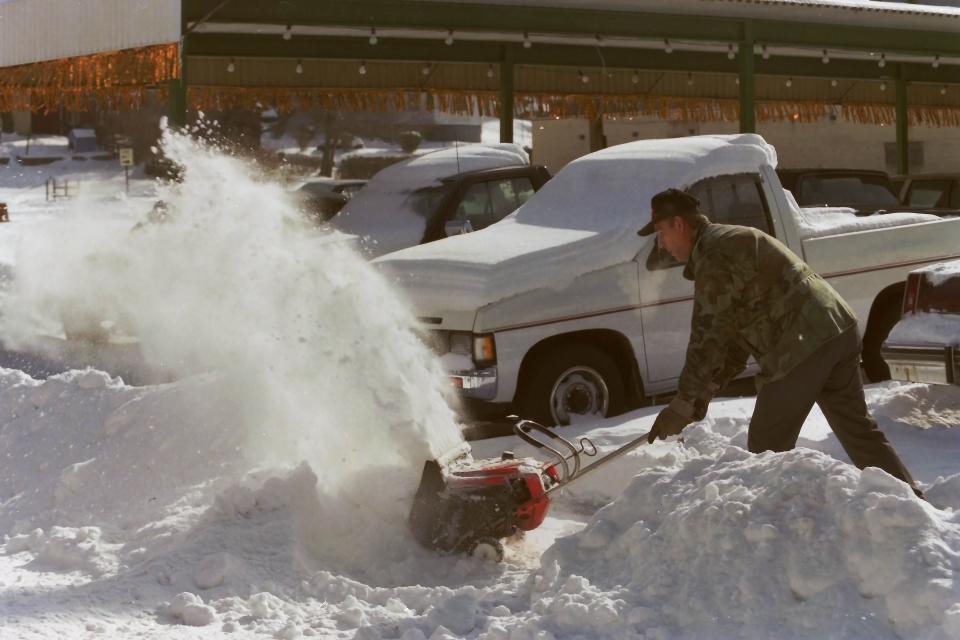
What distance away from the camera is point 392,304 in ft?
26.9

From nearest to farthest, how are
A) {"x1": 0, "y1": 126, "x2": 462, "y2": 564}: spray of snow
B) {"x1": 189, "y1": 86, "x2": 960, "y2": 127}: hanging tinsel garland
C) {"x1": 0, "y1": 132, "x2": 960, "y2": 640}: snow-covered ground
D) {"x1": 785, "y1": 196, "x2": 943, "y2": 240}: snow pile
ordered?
{"x1": 0, "y1": 132, "x2": 960, "y2": 640}: snow-covered ground
{"x1": 0, "y1": 126, "x2": 462, "y2": 564}: spray of snow
{"x1": 785, "y1": 196, "x2": 943, "y2": 240}: snow pile
{"x1": 189, "y1": 86, "x2": 960, "y2": 127}: hanging tinsel garland

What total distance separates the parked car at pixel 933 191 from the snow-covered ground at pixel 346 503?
258 inches

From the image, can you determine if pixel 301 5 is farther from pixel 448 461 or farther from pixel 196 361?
pixel 448 461

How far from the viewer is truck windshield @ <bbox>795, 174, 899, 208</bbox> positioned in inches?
573

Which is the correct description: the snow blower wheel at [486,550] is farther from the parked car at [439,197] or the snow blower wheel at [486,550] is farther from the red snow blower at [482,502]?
the parked car at [439,197]

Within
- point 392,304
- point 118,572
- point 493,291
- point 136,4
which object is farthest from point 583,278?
point 136,4

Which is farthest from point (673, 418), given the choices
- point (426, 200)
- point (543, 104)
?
point (543, 104)

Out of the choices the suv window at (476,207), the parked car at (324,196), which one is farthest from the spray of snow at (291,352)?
the parked car at (324,196)

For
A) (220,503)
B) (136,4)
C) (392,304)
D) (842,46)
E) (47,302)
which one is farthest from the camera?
(842,46)

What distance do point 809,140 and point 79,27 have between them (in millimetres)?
19137

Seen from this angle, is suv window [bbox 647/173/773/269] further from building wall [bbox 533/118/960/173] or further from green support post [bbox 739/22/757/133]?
building wall [bbox 533/118/960/173]

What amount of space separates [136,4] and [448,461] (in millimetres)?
8715

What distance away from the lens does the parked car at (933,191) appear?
15250mm

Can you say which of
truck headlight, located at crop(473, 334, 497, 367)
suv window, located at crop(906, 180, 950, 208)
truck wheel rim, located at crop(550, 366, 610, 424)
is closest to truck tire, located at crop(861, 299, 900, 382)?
truck wheel rim, located at crop(550, 366, 610, 424)
